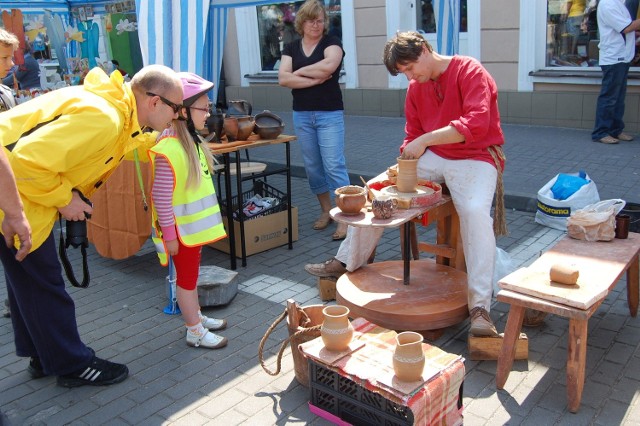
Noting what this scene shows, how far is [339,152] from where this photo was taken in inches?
203

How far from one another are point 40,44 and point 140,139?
4.69m

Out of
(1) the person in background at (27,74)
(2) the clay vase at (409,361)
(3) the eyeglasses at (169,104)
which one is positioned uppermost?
(1) the person in background at (27,74)

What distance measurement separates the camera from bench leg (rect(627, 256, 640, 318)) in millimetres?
3535

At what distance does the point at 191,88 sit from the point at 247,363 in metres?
1.44

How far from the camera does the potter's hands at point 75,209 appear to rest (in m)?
2.79

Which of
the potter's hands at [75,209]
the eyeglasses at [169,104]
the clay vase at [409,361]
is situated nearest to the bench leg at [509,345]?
the clay vase at [409,361]

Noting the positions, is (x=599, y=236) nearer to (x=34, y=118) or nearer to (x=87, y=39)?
(x=34, y=118)

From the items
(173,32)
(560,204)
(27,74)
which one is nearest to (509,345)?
(560,204)

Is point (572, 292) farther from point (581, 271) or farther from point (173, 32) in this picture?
point (173, 32)

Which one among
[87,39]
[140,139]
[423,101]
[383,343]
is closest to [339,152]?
[423,101]

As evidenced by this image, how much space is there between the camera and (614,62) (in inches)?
287

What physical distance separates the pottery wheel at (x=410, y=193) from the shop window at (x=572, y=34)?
5.81 metres

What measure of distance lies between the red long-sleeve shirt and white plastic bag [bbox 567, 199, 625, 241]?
551 mm

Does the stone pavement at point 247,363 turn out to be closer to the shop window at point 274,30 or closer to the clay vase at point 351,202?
the clay vase at point 351,202
